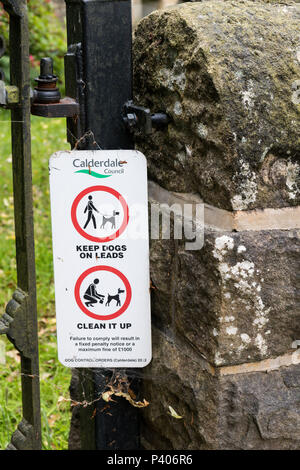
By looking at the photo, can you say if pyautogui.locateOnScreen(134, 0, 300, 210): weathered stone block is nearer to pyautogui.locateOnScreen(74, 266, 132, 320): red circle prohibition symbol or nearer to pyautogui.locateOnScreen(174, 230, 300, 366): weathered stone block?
pyautogui.locateOnScreen(174, 230, 300, 366): weathered stone block

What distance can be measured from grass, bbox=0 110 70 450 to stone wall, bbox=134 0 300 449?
0.49 meters

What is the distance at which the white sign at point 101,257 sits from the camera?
142 cm

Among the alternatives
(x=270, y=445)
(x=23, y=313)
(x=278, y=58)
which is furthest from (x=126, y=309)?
(x=278, y=58)

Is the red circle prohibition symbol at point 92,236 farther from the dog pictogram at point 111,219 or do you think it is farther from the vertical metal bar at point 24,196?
the vertical metal bar at point 24,196

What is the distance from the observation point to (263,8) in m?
1.33

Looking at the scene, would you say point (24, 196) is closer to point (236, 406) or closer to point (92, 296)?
point (92, 296)

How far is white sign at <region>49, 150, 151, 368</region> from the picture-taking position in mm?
1420

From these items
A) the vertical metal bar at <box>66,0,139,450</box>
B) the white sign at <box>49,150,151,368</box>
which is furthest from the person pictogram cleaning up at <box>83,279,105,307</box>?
the vertical metal bar at <box>66,0,139,450</box>

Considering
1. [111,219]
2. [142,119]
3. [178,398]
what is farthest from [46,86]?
[178,398]

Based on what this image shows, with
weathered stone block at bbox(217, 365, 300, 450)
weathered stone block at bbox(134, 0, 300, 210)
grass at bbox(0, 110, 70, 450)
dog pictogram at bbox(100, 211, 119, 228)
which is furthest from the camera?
grass at bbox(0, 110, 70, 450)

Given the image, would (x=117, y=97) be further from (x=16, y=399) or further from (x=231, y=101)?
(x=16, y=399)

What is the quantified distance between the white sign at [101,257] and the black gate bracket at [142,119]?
7 centimetres

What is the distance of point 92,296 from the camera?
1.48 m

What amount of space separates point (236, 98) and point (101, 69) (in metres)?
0.37
